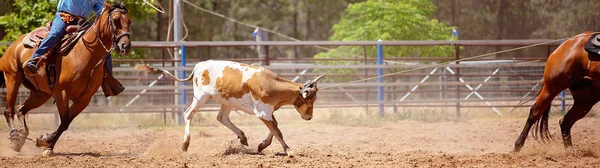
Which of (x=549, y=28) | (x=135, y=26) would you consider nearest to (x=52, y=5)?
(x=549, y=28)

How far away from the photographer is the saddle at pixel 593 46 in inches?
328

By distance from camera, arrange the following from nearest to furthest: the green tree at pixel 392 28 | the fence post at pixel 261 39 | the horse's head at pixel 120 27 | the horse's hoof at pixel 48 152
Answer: the horse's head at pixel 120 27 → the horse's hoof at pixel 48 152 → the fence post at pixel 261 39 → the green tree at pixel 392 28

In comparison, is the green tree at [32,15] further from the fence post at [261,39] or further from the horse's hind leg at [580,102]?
the horse's hind leg at [580,102]

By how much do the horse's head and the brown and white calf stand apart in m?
0.92

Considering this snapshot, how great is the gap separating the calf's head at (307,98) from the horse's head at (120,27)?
1.81 metres

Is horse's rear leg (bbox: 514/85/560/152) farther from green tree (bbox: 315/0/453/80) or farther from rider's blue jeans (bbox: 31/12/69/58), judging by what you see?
green tree (bbox: 315/0/453/80)

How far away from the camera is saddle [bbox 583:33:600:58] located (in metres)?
8.34

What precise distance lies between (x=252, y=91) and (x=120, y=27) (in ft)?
4.95

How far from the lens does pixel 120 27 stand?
28.5 ft

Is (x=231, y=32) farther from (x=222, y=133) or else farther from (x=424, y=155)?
(x=424, y=155)

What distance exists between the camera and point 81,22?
9.38 meters

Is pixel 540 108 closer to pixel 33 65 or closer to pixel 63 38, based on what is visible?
pixel 63 38

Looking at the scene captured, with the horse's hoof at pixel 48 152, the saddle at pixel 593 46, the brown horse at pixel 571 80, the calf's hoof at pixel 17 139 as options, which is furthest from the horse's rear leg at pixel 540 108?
the calf's hoof at pixel 17 139

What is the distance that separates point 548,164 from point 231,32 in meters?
30.5
